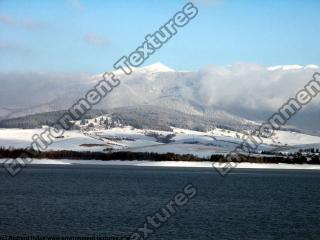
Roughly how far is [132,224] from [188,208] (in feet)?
31.3

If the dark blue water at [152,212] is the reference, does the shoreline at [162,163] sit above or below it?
above

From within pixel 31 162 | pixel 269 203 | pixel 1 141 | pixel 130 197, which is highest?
pixel 1 141

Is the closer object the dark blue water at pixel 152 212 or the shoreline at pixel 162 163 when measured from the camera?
the dark blue water at pixel 152 212

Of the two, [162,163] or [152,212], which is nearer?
[152,212]

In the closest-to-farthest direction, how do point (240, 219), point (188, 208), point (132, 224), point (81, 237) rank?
point (81, 237) < point (132, 224) < point (240, 219) < point (188, 208)

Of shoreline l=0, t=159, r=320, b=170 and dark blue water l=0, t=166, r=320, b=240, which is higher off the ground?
shoreline l=0, t=159, r=320, b=170

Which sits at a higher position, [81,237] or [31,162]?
[31,162]

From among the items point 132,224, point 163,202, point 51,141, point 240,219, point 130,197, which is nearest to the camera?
point 132,224

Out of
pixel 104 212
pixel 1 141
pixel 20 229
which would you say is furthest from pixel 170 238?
pixel 1 141

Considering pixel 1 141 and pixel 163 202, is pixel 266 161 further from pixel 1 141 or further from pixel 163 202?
pixel 163 202

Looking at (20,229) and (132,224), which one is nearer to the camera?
(20,229)

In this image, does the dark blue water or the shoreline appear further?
the shoreline

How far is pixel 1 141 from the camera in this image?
192875 mm

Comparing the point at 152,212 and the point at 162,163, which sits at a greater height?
the point at 162,163
